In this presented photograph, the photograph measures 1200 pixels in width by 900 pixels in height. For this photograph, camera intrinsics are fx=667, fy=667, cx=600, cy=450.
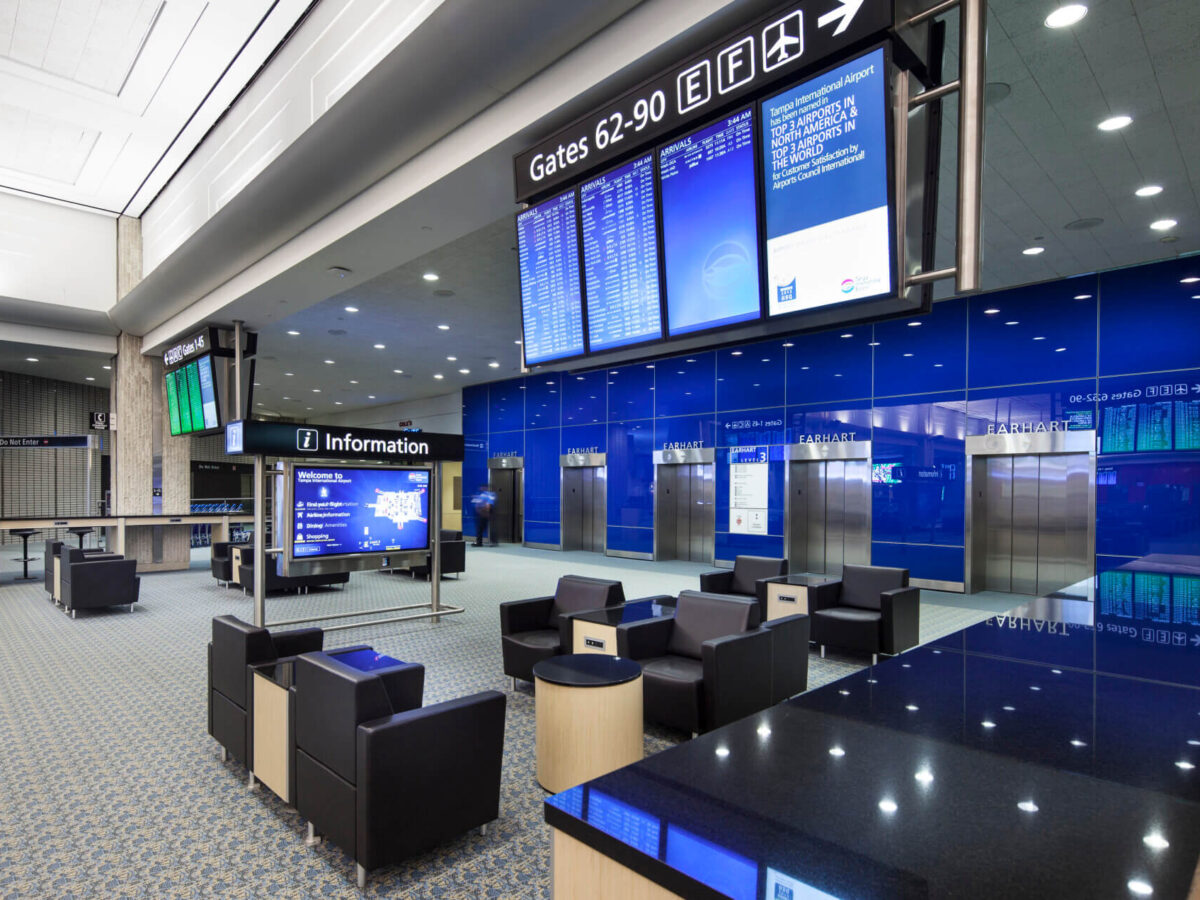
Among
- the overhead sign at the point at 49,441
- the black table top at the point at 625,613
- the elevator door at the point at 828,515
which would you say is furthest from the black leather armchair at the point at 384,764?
the overhead sign at the point at 49,441

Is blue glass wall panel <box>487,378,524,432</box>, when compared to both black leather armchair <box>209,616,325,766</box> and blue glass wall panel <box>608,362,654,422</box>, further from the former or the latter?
black leather armchair <box>209,616,325,766</box>

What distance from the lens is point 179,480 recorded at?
12172 mm

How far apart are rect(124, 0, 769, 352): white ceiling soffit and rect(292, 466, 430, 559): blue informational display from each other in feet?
7.19

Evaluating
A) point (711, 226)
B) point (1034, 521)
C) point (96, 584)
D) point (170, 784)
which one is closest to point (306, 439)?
point (170, 784)

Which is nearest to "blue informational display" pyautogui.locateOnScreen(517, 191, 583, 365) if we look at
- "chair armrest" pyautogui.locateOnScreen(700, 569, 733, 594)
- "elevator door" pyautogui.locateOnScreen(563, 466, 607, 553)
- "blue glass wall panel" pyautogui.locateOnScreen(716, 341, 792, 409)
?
"chair armrest" pyautogui.locateOnScreen(700, 569, 733, 594)

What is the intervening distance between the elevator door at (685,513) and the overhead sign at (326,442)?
22.0 ft

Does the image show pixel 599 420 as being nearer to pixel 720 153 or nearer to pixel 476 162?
pixel 476 162

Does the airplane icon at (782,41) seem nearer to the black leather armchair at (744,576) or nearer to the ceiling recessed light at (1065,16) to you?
the ceiling recessed light at (1065,16)

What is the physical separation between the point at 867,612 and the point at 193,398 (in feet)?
31.8

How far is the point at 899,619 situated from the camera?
576cm

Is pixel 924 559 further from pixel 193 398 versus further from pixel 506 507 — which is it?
pixel 193 398

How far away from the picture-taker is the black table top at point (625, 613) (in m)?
4.67

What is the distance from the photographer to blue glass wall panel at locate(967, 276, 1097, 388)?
8461mm

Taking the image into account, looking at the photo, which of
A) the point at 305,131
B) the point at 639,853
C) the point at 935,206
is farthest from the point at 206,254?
the point at 639,853
